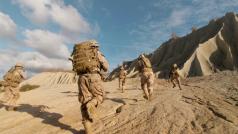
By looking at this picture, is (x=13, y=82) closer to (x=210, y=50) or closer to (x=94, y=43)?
(x=94, y=43)

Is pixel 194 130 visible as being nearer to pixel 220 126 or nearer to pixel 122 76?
pixel 220 126

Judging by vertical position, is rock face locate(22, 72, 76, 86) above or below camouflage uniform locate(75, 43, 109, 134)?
above

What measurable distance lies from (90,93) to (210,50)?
3895 centimetres

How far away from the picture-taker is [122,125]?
301 inches

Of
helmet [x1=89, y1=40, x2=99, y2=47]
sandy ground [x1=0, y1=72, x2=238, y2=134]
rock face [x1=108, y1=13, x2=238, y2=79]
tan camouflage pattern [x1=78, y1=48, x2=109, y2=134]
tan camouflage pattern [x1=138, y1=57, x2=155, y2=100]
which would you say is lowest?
sandy ground [x1=0, y1=72, x2=238, y2=134]

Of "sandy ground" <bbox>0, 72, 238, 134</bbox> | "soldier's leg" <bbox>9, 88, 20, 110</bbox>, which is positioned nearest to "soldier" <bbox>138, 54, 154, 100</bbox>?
"sandy ground" <bbox>0, 72, 238, 134</bbox>

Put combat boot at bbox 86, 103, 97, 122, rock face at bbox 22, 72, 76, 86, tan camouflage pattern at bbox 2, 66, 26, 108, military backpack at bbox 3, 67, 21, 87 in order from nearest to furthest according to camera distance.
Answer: combat boot at bbox 86, 103, 97, 122, tan camouflage pattern at bbox 2, 66, 26, 108, military backpack at bbox 3, 67, 21, 87, rock face at bbox 22, 72, 76, 86

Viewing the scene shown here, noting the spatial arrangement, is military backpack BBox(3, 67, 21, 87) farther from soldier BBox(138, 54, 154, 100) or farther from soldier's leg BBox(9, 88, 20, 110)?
soldier BBox(138, 54, 154, 100)

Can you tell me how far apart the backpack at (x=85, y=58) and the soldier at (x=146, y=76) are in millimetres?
4523

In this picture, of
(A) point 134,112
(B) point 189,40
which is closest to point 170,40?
(B) point 189,40

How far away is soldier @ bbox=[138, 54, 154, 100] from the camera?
11.5 meters

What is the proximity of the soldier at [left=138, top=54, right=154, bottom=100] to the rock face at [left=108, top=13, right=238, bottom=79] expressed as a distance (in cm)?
2887

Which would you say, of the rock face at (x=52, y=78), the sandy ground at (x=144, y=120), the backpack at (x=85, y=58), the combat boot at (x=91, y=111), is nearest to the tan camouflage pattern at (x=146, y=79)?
the sandy ground at (x=144, y=120)

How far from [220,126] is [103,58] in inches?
125
